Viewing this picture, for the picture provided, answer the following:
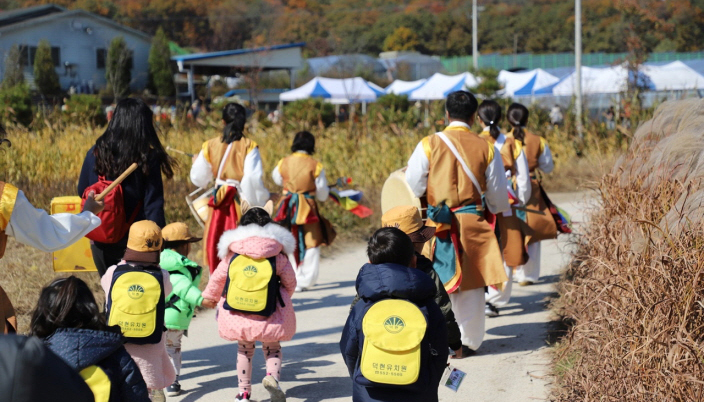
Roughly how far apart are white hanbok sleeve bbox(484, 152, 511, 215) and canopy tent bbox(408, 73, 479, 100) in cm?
2247

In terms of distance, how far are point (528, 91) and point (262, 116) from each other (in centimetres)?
1088

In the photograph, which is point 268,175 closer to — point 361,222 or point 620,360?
point 361,222

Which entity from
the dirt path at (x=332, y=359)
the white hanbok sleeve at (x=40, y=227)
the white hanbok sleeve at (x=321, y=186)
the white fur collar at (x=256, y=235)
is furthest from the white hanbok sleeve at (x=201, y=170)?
the white hanbok sleeve at (x=40, y=227)

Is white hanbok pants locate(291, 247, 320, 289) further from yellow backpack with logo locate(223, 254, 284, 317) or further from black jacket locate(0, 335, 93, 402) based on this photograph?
black jacket locate(0, 335, 93, 402)

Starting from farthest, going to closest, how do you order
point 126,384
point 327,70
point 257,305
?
point 327,70
point 257,305
point 126,384

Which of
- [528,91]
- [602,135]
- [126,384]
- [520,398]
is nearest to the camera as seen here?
[126,384]

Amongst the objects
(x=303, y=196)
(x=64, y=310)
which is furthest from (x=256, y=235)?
(x=303, y=196)

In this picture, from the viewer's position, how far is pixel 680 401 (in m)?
3.58

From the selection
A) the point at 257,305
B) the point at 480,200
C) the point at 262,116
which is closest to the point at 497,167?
the point at 480,200

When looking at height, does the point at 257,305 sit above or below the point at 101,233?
below

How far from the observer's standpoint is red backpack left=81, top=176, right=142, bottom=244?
4.80 m

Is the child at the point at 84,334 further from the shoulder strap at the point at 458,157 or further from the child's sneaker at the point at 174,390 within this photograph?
the shoulder strap at the point at 458,157

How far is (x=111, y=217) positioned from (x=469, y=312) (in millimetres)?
2525

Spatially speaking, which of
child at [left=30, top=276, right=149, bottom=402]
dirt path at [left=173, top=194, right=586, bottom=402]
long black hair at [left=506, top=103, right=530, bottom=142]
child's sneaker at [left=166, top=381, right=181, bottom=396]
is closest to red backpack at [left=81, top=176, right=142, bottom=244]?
child's sneaker at [left=166, top=381, right=181, bottom=396]
